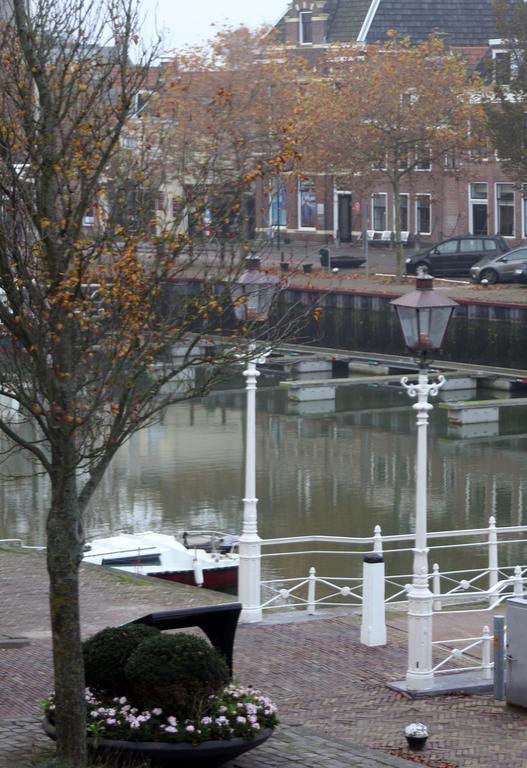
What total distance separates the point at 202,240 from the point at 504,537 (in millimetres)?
17760

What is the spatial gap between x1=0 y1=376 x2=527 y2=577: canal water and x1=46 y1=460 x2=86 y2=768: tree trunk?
14.9 m

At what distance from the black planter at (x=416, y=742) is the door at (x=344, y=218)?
58.4m

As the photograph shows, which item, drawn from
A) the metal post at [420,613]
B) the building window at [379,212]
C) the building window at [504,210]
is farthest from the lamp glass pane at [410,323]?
the building window at [379,212]

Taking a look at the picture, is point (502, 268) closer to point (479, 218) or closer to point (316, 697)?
point (479, 218)

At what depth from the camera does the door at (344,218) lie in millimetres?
70000

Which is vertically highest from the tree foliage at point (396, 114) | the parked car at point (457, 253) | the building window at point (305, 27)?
the building window at point (305, 27)

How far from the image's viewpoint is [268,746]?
11.7 metres

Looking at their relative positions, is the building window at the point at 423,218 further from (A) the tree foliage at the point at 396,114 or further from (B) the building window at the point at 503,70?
(B) the building window at the point at 503,70

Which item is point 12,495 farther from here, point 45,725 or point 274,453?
point 45,725

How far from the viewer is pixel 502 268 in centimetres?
5344

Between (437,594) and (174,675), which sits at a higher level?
(174,675)

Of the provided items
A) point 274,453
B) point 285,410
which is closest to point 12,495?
point 274,453

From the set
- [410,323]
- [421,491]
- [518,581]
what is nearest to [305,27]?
[518,581]

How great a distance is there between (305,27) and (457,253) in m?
19.2
